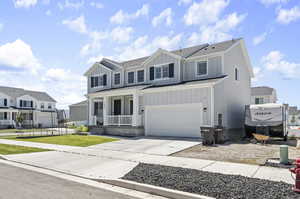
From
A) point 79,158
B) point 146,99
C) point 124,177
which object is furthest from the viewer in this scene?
point 146,99

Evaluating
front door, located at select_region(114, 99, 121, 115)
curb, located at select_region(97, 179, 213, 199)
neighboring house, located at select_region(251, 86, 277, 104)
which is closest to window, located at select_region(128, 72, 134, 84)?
front door, located at select_region(114, 99, 121, 115)

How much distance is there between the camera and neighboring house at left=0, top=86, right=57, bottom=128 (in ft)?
132

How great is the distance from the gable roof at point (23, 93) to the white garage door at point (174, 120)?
3506 cm

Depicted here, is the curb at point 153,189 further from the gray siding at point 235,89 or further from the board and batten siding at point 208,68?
the board and batten siding at point 208,68

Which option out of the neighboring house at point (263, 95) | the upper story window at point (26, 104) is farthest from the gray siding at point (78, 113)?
the neighboring house at point (263, 95)

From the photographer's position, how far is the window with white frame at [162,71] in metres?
20.4

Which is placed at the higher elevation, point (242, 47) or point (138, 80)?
point (242, 47)

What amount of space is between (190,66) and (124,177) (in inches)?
559

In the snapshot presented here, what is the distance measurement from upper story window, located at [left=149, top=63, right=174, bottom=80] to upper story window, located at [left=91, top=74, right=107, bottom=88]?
639cm

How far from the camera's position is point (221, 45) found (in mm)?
19703

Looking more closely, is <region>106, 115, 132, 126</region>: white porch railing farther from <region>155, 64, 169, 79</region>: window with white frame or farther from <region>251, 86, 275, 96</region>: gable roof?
<region>251, 86, 275, 96</region>: gable roof

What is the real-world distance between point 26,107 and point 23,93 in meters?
3.24

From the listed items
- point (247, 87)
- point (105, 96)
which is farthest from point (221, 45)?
point (105, 96)

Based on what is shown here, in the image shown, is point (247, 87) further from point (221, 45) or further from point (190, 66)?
point (190, 66)
